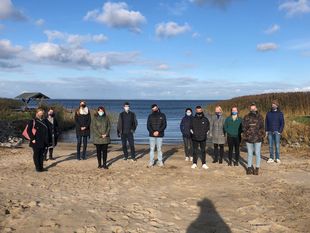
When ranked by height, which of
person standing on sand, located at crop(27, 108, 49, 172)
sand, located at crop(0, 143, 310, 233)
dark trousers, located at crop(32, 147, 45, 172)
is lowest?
sand, located at crop(0, 143, 310, 233)

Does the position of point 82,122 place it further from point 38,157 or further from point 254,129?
point 254,129

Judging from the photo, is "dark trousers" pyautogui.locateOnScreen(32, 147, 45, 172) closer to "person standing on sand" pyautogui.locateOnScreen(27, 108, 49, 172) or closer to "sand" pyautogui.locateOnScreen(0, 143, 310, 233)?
"person standing on sand" pyautogui.locateOnScreen(27, 108, 49, 172)

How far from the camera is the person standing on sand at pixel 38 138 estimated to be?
34.3 feet

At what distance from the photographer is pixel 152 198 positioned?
7.97 m

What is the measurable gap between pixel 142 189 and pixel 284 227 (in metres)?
3.39

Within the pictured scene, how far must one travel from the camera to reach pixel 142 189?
875 centimetres

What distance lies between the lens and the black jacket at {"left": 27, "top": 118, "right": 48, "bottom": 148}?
34.4 feet

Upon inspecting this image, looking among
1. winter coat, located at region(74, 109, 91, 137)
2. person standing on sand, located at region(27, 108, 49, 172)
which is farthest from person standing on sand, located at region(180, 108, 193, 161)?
person standing on sand, located at region(27, 108, 49, 172)

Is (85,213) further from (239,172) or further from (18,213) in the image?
(239,172)

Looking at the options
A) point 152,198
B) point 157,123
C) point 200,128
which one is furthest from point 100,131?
point 152,198

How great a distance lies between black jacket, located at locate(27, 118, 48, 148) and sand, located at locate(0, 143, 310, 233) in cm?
81

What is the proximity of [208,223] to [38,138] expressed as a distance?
5774 millimetres

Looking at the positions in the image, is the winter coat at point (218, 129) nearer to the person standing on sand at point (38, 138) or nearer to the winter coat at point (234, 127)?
the winter coat at point (234, 127)

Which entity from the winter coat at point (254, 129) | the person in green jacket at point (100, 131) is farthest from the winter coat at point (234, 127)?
the person in green jacket at point (100, 131)
